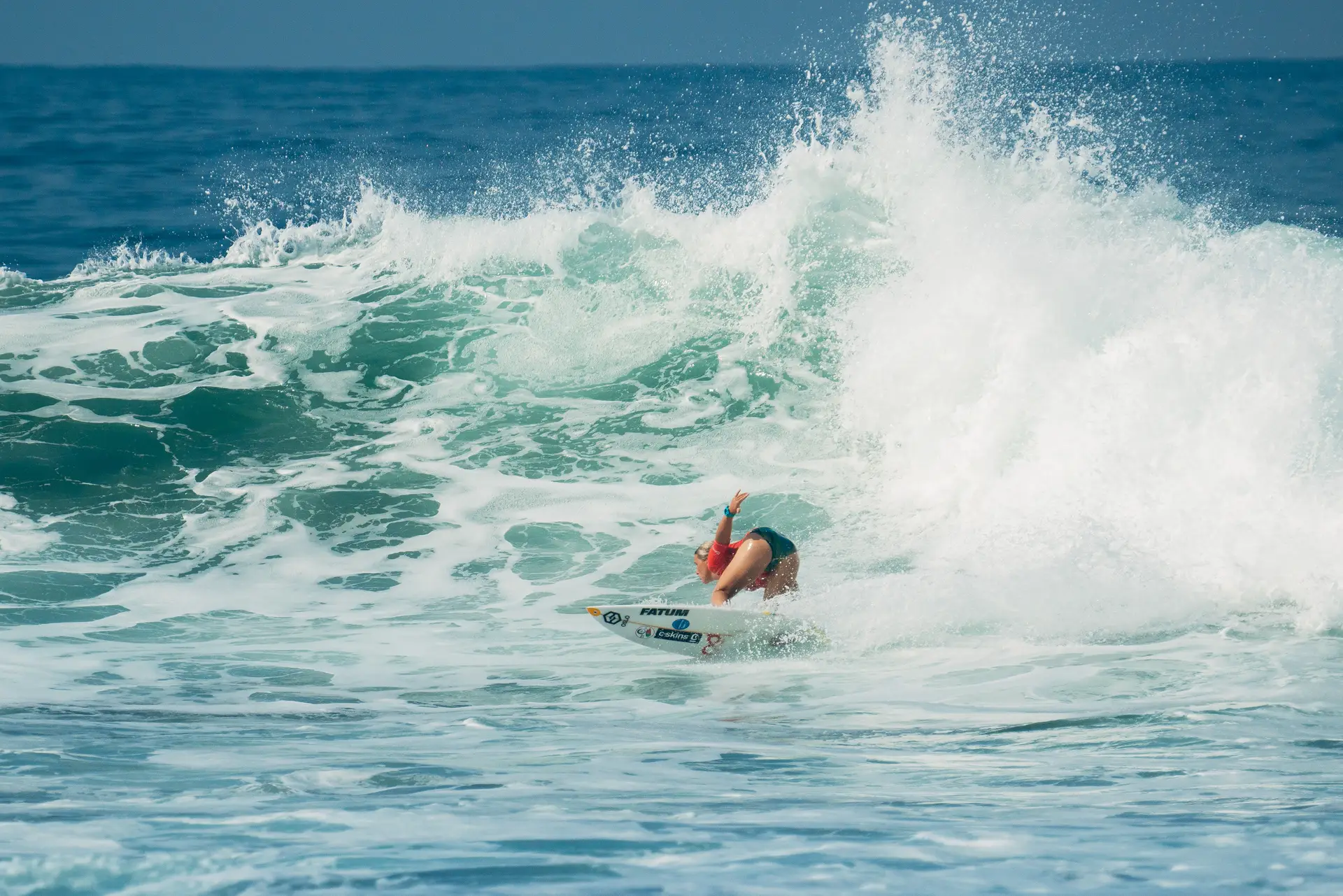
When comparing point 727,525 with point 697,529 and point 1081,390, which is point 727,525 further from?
point 1081,390

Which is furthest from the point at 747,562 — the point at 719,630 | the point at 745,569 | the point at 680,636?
the point at 680,636

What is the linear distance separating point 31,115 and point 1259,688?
46109 millimetres

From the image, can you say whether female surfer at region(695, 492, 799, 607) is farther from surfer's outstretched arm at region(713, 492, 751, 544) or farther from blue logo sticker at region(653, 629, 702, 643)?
blue logo sticker at region(653, 629, 702, 643)

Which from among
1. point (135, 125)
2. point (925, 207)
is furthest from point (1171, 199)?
point (135, 125)

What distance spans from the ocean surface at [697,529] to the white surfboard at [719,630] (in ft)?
0.43

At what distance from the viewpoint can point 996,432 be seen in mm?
11883

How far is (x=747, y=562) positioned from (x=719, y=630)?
1.68 feet

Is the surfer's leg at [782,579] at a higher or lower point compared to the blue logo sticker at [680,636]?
higher

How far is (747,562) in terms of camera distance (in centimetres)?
875

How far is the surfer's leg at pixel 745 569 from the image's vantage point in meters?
8.75

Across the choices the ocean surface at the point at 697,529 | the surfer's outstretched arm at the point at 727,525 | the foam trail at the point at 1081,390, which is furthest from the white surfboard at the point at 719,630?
the foam trail at the point at 1081,390

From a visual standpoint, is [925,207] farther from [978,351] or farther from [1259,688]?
[1259,688]

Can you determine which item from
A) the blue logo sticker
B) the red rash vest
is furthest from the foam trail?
the blue logo sticker

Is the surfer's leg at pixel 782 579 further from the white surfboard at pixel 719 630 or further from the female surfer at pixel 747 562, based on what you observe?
the white surfboard at pixel 719 630
